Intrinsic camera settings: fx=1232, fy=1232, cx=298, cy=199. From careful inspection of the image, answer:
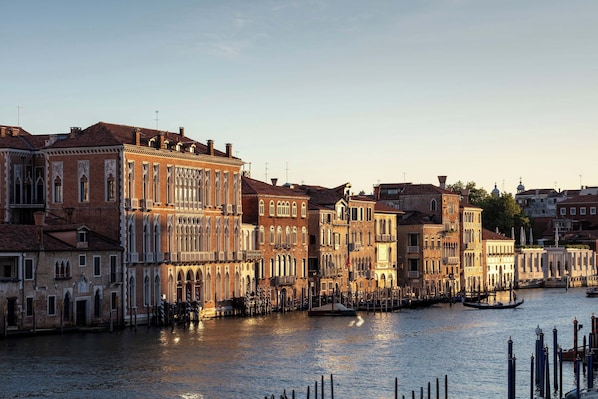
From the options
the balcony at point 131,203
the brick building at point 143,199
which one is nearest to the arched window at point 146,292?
the brick building at point 143,199

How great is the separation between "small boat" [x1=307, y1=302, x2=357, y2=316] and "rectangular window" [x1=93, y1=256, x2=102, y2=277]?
16.7 metres

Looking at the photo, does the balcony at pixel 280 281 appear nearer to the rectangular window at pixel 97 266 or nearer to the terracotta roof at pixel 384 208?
the terracotta roof at pixel 384 208

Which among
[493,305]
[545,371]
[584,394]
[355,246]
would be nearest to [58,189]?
[355,246]

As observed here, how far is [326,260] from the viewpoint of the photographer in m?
79.3

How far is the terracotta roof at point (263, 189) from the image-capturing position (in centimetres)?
7169

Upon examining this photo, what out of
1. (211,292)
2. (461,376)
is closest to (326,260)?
(211,292)

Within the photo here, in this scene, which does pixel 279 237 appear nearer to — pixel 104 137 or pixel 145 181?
pixel 145 181

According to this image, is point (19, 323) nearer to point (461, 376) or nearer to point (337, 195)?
point (461, 376)

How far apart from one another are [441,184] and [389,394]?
62763mm

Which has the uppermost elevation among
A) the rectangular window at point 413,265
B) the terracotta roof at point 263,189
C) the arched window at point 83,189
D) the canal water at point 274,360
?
the terracotta roof at point 263,189

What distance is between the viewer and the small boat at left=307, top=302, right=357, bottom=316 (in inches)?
2692

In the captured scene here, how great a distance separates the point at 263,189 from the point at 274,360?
94.0 ft

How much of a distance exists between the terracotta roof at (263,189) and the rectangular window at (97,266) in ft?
57.5

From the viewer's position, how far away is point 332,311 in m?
68.6
